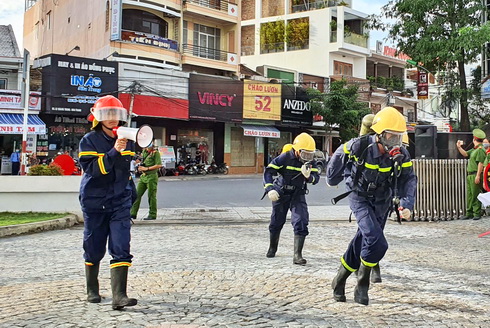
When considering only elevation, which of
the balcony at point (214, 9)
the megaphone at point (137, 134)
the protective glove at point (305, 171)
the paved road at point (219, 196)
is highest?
the balcony at point (214, 9)

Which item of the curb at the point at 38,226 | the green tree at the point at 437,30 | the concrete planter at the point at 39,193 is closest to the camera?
the curb at the point at 38,226

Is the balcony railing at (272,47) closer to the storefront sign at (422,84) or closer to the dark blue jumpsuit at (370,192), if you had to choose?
the storefront sign at (422,84)

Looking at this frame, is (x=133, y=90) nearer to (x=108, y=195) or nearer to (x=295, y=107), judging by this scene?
(x=295, y=107)

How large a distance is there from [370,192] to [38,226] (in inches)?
282

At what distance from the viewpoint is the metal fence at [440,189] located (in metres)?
12.1

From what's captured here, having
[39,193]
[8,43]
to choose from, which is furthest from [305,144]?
[8,43]

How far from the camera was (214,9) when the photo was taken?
33750 millimetres

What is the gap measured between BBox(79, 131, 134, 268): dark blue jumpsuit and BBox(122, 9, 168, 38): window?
26934 mm

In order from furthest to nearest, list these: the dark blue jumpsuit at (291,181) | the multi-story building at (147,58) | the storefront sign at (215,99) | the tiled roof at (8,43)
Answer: the storefront sign at (215,99), the tiled roof at (8,43), the multi-story building at (147,58), the dark blue jumpsuit at (291,181)

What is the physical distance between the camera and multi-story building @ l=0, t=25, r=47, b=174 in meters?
24.0

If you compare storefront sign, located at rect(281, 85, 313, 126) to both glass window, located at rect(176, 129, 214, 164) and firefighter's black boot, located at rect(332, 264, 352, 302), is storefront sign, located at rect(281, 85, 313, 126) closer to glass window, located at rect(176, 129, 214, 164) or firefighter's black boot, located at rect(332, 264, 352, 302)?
glass window, located at rect(176, 129, 214, 164)

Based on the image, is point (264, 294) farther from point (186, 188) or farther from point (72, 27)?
point (72, 27)

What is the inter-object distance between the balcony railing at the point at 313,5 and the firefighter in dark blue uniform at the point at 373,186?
3980 cm

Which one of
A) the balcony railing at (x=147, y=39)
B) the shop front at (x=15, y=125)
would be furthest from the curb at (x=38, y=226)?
the balcony railing at (x=147, y=39)
